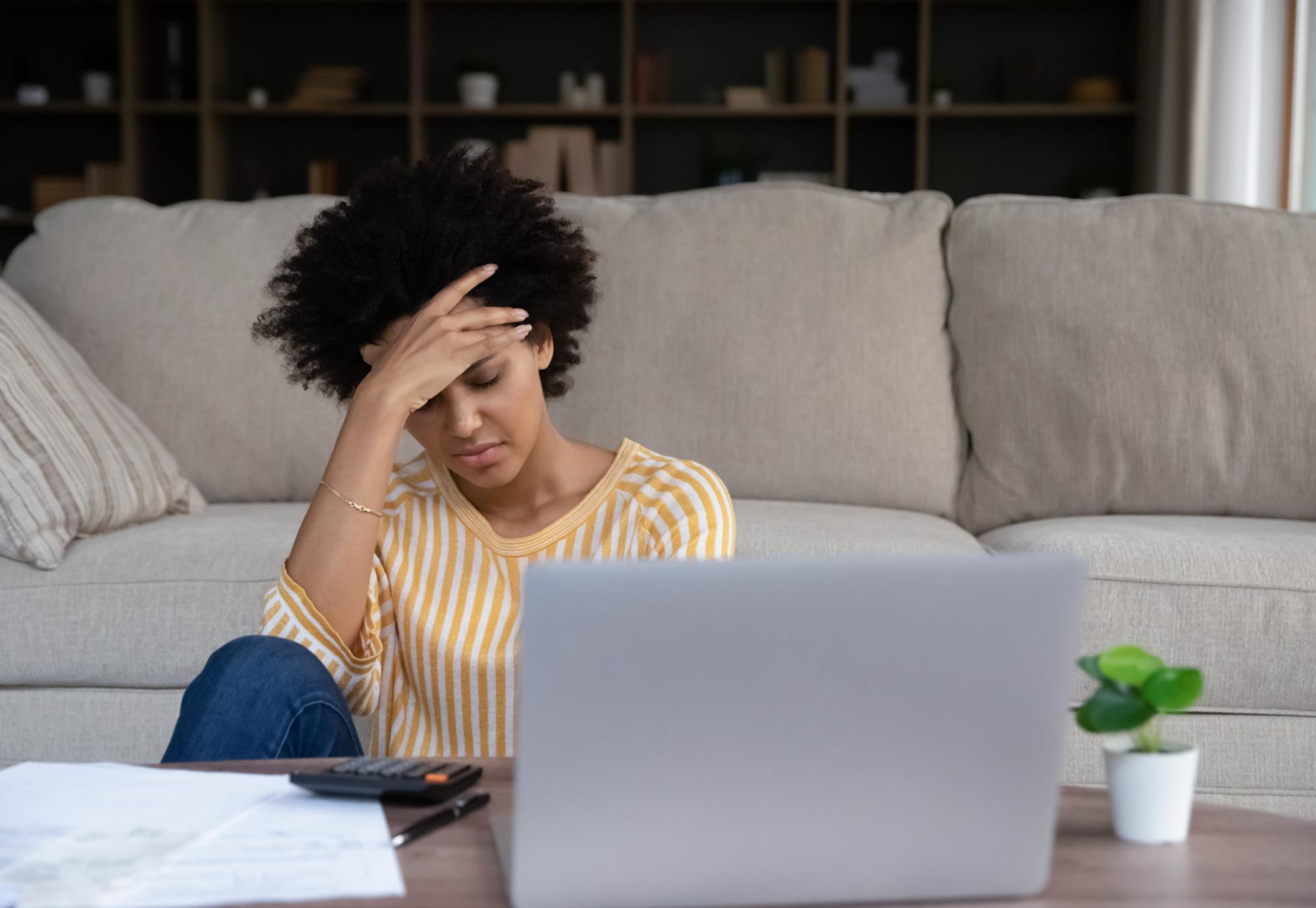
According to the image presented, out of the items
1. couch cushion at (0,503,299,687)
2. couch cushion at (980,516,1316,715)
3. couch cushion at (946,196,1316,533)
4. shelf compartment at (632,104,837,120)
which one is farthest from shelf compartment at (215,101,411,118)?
couch cushion at (980,516,1316,715)

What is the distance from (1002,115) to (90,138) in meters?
3.24

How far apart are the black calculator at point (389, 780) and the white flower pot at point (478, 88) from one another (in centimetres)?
420

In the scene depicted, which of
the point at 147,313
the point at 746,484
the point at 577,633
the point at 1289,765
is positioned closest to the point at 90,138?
the point at 147,313

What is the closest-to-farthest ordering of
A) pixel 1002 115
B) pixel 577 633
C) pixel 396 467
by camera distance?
pixel 577 633 < pixel 396 467 < pixel 1002 115

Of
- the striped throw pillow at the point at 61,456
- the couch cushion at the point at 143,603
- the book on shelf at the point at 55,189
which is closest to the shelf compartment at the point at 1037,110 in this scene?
the book on shelf at the point at 55,189

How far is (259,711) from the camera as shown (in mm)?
973

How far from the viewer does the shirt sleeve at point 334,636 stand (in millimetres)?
1189

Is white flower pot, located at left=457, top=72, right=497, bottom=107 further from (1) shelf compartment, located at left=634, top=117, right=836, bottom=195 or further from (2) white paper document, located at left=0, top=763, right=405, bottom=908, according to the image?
(2) white paper document, located at left=0, top=763, right=405, bottom=908

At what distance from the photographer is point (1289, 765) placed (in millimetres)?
1614

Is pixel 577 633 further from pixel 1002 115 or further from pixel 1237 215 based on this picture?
pixel 1002 115

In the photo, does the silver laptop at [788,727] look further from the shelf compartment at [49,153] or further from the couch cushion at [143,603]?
the shelf compartment at [49,153]

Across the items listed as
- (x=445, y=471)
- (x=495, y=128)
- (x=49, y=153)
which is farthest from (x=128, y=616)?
(x=49, y=153)

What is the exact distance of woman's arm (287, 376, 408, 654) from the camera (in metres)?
1.20

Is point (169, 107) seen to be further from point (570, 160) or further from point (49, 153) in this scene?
point (570, 160)
